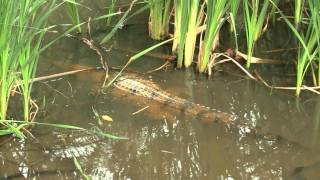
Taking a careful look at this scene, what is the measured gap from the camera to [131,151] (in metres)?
2.28

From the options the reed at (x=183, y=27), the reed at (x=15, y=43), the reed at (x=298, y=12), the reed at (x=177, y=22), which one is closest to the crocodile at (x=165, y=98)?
the reed at (x=183, y=27)

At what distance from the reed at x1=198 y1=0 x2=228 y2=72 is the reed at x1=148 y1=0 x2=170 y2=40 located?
0.36m

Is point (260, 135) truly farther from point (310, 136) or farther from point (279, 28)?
point (279, 28)

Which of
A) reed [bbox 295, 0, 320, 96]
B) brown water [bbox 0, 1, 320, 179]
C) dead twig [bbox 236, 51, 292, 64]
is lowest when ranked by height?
brown water [bbox 0, 1, 320, 179]

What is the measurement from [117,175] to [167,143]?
0.32m

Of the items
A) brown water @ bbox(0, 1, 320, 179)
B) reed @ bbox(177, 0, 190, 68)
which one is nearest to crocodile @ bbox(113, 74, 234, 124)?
brown water @ bbox(0, 1, 320, 179)

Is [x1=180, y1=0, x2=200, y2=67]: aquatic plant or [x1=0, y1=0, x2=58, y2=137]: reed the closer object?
[x1=0, y1=0, x2=58, y2=137]: reed

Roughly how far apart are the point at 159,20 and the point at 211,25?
480 millimetres

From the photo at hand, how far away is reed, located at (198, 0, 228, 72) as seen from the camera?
8.73 ft

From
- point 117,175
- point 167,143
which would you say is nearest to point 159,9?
point 167,143

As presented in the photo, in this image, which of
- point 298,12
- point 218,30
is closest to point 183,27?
point 218,30

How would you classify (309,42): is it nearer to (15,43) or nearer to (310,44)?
(310,44)

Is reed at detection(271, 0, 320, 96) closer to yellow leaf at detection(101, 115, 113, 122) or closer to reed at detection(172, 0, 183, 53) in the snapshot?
reed at detection(172, 0, 183, 53)

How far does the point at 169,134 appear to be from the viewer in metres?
2.41
